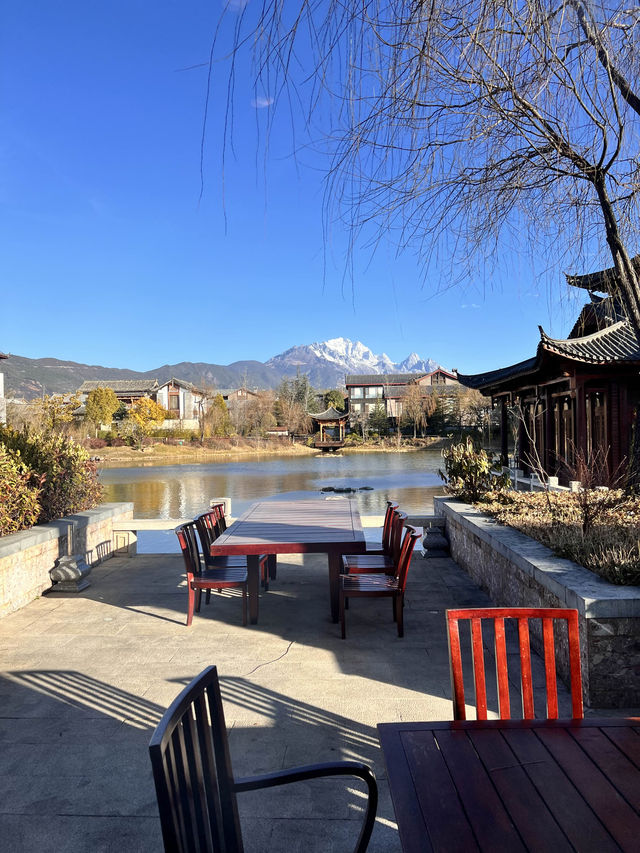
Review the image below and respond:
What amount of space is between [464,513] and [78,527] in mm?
3638

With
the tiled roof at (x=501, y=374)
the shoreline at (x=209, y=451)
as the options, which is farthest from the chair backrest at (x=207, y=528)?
the shoreline at (x=209, y=451)

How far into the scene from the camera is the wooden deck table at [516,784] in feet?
3.62

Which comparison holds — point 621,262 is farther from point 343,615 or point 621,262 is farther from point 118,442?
point 118,442

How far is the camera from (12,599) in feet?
14.7

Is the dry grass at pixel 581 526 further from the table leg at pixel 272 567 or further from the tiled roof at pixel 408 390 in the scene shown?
the tiled roof at pixel 408 390

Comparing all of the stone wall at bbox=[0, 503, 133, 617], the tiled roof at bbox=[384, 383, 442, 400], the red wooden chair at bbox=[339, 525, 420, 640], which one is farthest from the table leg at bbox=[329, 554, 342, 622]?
the tiled roof at bbox=[384, 383, 442, 400]

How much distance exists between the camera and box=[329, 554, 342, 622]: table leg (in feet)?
13.5

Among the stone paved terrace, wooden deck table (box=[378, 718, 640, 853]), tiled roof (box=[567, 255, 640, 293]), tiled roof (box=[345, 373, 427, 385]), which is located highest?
tiled roof (box=[345, 373, 427, 385])

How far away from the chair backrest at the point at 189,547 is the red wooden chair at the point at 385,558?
41.6 inches

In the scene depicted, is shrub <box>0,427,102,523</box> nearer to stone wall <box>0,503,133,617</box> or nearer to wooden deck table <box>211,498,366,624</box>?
stone wall <box>0,503,133,617</box>

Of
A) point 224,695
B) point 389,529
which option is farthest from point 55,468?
point 224,695

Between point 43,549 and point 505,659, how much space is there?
435 centimetres

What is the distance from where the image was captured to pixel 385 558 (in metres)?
4.58

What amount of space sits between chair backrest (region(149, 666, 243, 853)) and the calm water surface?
639cm
